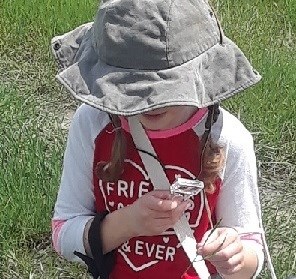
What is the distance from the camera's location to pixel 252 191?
6.09ft

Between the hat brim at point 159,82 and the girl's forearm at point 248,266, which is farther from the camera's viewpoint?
the girl's forearm at point 248,266

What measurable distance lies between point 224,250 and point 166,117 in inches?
10.9

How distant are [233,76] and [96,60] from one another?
0.25m

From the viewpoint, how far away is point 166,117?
1.72m

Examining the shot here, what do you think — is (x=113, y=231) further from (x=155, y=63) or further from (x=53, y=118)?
(x=53, y=118)

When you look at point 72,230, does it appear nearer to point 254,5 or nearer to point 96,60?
point 96,60

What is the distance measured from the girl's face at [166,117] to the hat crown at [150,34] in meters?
0.11

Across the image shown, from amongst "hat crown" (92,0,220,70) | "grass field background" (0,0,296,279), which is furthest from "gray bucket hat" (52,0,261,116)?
"grass field background" (0,0,296,279)

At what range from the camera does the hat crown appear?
1602 mm

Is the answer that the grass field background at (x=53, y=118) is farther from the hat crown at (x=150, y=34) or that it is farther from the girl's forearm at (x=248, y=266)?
the hat crown at (x=150, y=34)

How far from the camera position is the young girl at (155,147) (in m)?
1.61

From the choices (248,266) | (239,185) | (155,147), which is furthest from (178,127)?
(248,266)

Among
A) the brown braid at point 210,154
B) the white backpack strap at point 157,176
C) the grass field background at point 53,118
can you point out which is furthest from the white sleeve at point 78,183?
the grass field background at point 53,118

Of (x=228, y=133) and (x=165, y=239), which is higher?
(x=228, y=133)
